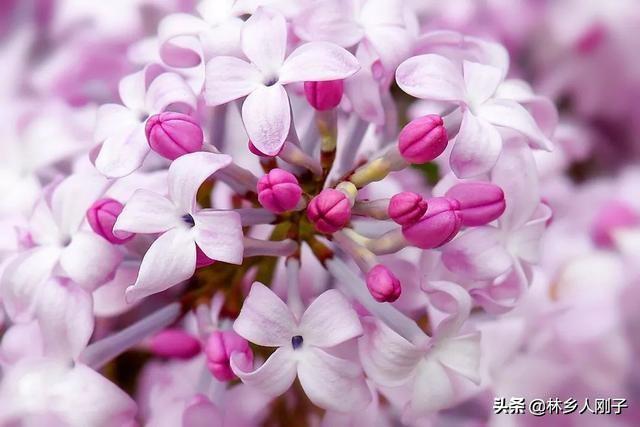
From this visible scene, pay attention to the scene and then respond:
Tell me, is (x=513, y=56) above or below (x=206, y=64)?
below

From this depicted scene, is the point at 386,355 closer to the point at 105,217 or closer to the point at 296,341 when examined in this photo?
the point at 296,341

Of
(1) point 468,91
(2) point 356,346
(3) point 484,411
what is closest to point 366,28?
(1) point 468,91

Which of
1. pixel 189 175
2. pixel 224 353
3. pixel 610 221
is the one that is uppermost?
pixel 189 175

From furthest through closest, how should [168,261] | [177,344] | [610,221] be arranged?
[610,221], [177,344], [168,261]

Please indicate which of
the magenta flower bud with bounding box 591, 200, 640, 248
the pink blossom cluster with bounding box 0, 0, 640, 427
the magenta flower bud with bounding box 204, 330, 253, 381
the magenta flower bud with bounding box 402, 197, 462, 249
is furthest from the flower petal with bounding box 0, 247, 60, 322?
the magenta flower bud with bounding box 591, 200, 640, 248

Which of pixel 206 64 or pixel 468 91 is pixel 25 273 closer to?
pixel 206 64

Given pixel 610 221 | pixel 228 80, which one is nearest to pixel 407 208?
pixel 228 80

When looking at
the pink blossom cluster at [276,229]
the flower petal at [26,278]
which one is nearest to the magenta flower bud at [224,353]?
the pink blossom cluster at [276,229]
